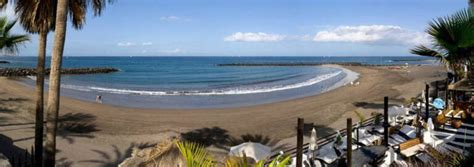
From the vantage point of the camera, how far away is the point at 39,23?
8.89 m

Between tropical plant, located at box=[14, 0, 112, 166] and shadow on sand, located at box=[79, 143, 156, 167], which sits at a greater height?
tropical plant, located at box=[14, 0, 112, 166]

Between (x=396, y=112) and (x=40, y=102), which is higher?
(x=40, y=102)

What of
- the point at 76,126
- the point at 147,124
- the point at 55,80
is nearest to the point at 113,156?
the point at 76,126

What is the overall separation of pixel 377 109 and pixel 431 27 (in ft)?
59.6

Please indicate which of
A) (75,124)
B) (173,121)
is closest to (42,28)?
(75,124)

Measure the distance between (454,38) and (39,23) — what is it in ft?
26.8

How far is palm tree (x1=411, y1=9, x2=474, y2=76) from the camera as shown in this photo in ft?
23.5

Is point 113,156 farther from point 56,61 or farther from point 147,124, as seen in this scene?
point 56,61

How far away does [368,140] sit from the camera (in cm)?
1337

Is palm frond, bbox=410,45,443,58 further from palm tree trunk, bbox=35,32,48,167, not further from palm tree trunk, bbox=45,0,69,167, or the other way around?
palm tree trunk, bbox=35,32,48,167

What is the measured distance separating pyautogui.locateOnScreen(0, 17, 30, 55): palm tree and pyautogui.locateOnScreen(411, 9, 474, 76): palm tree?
9225mm

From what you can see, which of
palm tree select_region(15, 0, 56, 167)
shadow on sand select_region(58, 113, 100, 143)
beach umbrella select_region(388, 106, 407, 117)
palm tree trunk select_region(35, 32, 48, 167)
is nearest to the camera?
palm tree select_region(15, 0, 56, 167)

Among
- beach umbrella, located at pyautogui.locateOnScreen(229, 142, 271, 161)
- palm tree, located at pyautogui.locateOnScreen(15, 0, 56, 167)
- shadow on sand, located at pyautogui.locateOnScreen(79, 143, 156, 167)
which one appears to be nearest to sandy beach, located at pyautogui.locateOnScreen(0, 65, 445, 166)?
shadow on sand, located at pyautogui.locateOnScreen(79, 143, 156, 167)

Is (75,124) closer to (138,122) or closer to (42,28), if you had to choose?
(138,122)
